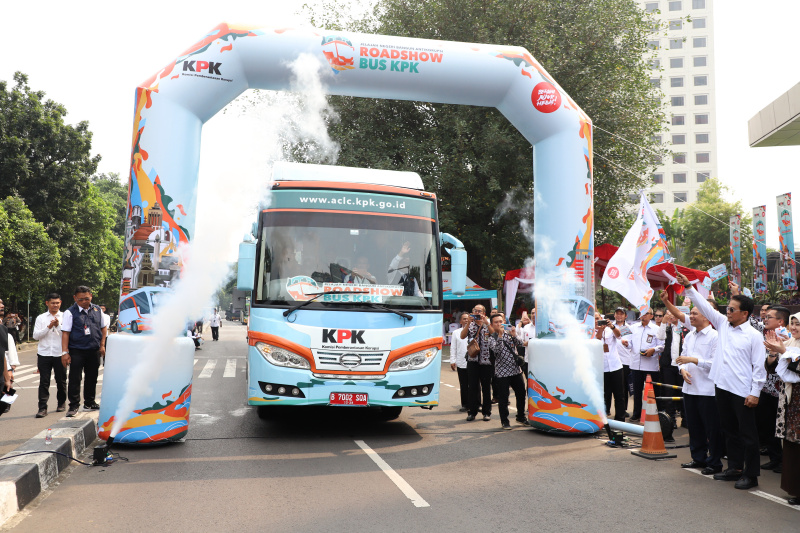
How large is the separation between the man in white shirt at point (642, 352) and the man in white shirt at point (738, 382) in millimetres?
4146

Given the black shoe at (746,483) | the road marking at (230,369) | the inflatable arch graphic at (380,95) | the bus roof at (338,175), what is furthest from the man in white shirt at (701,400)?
the road marking at (230,369)

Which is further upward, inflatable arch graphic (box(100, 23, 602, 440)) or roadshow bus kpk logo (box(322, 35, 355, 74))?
roadshow bus kpk logo (box(322, 35, 355, 74))

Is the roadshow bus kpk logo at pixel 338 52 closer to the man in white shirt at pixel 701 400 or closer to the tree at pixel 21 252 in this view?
the man in white shirt at pixel 701 400

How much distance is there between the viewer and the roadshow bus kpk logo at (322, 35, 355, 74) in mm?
9242

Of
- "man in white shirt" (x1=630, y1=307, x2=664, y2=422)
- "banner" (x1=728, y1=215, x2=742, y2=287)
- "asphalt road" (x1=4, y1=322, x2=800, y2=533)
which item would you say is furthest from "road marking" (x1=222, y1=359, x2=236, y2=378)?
"banner" (x1=728, y1=215, x2=742, y2=287)

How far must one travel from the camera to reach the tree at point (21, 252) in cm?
2741

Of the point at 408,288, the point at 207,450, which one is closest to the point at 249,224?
the point at 408,288

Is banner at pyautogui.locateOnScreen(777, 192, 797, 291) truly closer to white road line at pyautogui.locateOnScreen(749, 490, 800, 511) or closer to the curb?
white road line at pyautogui.locateOnScreen(749, 490, 800, 511)

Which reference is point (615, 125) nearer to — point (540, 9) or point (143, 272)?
point (540, 9)

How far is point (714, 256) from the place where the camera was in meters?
51.2

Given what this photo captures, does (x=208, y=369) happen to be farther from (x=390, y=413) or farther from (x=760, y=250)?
(x=760, y=250)

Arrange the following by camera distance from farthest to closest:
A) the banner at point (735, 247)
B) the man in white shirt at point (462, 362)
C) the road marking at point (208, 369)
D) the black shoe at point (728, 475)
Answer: the banner at point (735, 247) < the road marking at point (208, 369) < the man in white shirt at point (462, 362) < the black shoe at point (728, 475)

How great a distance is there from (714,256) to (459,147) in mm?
37144

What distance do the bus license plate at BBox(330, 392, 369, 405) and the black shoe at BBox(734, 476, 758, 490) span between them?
13.8ft
